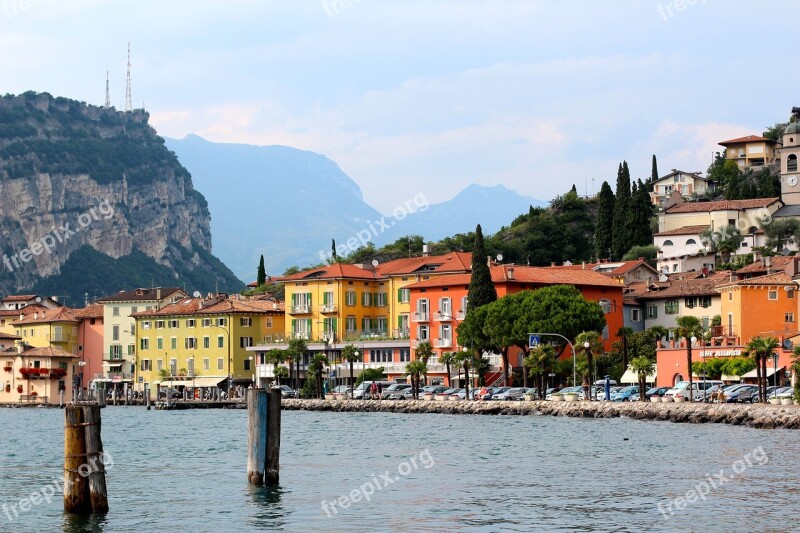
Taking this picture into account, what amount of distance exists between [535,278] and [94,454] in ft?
269

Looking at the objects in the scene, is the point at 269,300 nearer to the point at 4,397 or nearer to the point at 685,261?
the point at 4,397

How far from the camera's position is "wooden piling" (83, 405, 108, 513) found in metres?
29.5

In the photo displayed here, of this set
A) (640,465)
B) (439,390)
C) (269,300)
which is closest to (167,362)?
(269,300)

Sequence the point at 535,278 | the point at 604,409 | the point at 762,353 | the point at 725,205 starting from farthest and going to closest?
the point at 725,205, the point at 535,278, the point at 604,409, the point at 762,353

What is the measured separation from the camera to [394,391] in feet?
344

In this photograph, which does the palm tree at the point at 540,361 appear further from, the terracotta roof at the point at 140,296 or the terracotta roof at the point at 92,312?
the terracotta roof at the point at 92,312

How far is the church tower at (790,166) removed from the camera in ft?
479

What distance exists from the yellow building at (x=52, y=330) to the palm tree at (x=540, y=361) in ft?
209

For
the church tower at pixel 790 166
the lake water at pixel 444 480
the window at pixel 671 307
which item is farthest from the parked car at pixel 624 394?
the church tower at pixel 790 166

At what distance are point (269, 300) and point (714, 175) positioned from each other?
6437 cm

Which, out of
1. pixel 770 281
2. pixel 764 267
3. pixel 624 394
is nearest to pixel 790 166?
pixel 764 267

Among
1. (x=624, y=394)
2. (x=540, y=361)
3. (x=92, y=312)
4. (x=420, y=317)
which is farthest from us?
(x=92, y=312)

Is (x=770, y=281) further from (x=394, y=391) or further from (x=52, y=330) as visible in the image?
(x=52, y=330)

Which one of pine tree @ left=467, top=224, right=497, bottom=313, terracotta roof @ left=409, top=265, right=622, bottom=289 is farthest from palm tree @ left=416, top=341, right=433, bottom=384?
terracotta roof @ left=409, top=265, right=622, bottom=289
